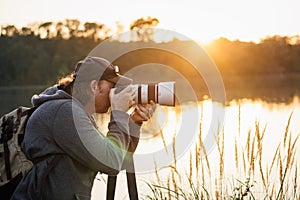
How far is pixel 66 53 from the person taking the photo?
33.8 metres

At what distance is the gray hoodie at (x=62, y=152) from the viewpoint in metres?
2.05

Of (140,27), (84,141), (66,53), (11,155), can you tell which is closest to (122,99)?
(84,141)

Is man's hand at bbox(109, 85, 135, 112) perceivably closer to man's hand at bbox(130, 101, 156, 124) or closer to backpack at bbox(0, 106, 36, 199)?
man's hand at bbox(130, 101, 156, 124)

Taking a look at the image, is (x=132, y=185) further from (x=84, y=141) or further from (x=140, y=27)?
(x=140, y=27)

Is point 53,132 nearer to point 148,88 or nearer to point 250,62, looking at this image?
point 148,88

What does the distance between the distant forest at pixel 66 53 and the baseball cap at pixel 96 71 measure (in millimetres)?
28091

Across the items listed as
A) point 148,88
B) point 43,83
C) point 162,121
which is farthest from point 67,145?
point 43,83

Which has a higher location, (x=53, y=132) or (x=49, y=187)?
(x=53, y=132)

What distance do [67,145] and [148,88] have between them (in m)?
0.48

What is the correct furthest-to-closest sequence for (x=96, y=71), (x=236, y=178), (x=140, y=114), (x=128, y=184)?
(x=236, y=178), (x=128, y=184), (x=140, y=114), (x=96, y=71)

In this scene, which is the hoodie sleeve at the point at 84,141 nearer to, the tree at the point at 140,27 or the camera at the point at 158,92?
the camera at the point at 158,92

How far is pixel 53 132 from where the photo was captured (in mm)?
2082

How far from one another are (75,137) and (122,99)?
0.81ft

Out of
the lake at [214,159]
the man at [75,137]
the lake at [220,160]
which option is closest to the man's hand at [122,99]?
the man at [75,137]
